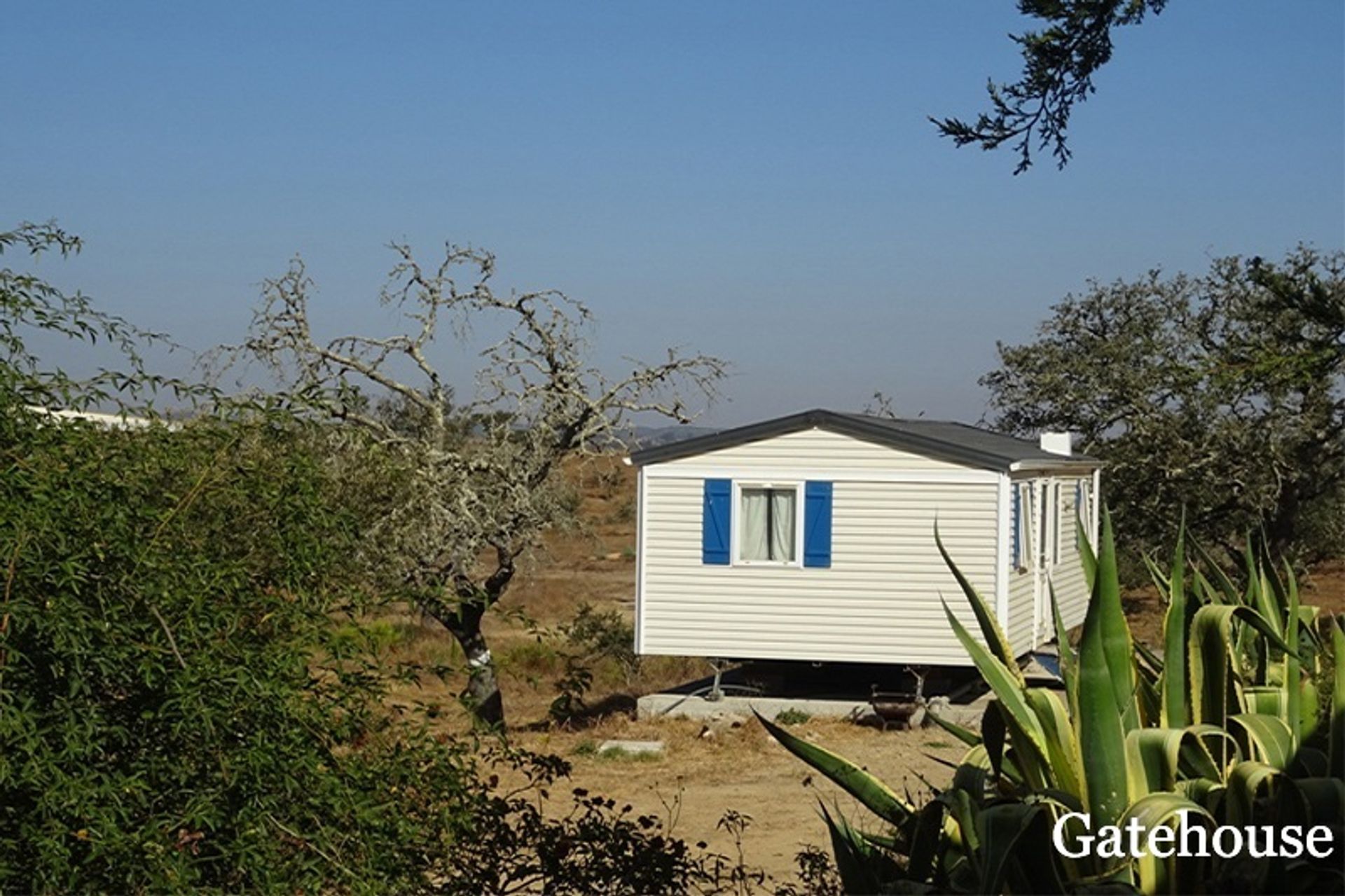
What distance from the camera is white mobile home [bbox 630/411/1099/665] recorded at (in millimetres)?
16359

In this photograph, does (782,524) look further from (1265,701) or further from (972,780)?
(972,780)

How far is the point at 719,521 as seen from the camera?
16.8 meters

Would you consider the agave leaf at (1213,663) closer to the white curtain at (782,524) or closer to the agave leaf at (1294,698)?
the agave leaf at (1294,698)

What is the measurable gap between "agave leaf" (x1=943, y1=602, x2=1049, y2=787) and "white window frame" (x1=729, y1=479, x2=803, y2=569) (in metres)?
12.7

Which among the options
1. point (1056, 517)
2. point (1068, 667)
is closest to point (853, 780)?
point (1068, 667)

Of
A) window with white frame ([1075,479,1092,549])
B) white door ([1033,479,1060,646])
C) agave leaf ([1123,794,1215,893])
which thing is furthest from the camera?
window with white frame ([1075,479,1092,549])

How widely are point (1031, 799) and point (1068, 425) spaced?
19691 mm

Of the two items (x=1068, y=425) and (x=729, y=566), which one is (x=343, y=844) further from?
(x=1068, y=425)

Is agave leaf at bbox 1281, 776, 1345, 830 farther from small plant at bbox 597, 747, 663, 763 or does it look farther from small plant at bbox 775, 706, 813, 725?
small plant at bbox 775, 706, 813, 725

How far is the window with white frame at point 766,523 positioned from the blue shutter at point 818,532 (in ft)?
0.46

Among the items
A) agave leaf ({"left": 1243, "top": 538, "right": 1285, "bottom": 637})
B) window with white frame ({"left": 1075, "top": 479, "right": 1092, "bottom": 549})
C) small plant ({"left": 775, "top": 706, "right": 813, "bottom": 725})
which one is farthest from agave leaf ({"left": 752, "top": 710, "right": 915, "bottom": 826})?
window with white frame ({"left": 1075, "top": 479, "right": 1092, "bottom": 549})

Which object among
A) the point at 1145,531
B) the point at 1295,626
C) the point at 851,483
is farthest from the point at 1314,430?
the point at 1295,626

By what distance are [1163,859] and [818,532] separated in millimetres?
13142

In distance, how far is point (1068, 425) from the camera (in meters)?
22.6
